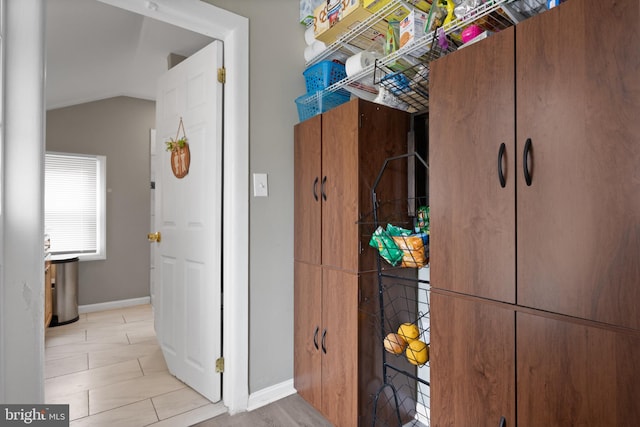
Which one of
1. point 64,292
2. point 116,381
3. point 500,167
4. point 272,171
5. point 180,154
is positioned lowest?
point 116,381

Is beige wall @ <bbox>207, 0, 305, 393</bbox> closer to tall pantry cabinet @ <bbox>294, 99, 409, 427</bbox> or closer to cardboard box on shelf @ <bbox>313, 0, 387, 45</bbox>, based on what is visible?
tall pantry cabinet @ <bbox>294, 99, 409, 427</bbox>

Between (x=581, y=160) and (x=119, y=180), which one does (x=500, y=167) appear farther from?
(x=119, y=180)

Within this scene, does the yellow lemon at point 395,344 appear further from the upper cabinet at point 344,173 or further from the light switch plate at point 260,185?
the light switch plate at point 260,185

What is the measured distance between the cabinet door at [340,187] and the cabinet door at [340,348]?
0.36ft

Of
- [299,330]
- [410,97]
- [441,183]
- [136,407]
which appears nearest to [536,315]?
[441,183]

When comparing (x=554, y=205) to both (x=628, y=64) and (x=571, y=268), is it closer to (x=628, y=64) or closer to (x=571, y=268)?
(x=571, y=268)

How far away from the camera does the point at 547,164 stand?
948 millimetres

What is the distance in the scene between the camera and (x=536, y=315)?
3.18 ft

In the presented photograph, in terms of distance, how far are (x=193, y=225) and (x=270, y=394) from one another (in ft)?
3.62

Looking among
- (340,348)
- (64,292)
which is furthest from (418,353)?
(64,292)

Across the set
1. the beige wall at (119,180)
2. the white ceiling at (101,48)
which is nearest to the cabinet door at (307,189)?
the white ceiling at (101,48)

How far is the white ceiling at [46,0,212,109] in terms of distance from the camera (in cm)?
228

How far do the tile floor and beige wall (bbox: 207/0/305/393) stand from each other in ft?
1.44

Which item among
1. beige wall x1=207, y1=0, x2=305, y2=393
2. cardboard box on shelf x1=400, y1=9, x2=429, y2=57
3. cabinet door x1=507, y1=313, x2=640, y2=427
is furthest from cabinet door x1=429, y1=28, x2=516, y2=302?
beige wall x1=207, y1=0, x2=305, y2=393
